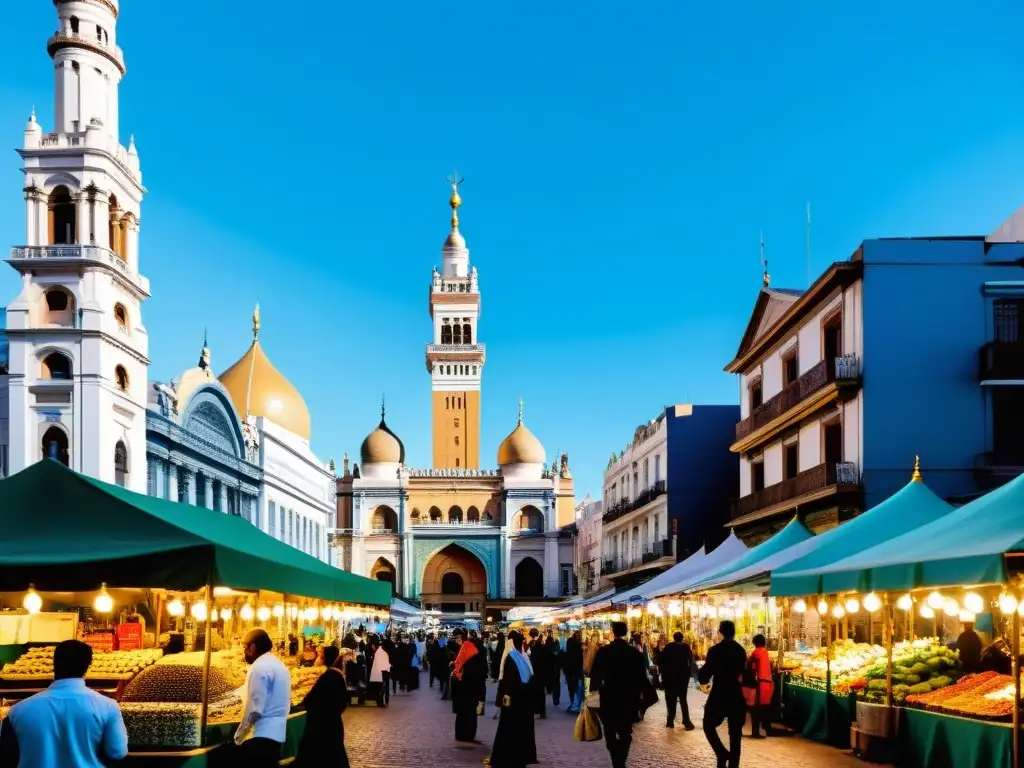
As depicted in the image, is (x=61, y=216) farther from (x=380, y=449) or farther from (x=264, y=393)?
(x=380, y=449)

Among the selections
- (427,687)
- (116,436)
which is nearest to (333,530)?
(116,436)

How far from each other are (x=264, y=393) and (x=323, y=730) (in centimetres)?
6896

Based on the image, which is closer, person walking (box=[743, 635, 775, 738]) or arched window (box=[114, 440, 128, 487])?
person walking (box=[743, 635, 775, 738])

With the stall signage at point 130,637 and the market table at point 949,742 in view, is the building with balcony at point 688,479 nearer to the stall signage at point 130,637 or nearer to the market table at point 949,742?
the stall signage at point 130,637

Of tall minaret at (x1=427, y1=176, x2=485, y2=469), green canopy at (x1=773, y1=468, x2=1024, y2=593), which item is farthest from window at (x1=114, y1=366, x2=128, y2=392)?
tall minaret at (x1=427, y1=176, x2=485, y2=469)

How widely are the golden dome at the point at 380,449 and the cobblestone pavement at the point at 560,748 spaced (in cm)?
7014

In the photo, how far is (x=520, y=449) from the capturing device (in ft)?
298

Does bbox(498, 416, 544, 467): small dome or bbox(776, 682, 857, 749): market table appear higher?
bbox(498, 416, 544, 467): small dome

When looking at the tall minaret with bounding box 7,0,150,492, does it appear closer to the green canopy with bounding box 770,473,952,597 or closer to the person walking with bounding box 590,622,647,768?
the green canopy with bounding box 770,473,952,597

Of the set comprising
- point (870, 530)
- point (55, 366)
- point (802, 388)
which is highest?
point (55, 366)

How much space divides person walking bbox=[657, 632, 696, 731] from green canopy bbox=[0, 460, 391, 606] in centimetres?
763

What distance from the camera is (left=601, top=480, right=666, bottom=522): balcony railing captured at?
46.4 m

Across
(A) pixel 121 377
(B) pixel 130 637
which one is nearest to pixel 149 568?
(B) pixel 130 637

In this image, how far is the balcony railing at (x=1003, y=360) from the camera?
26.2m
